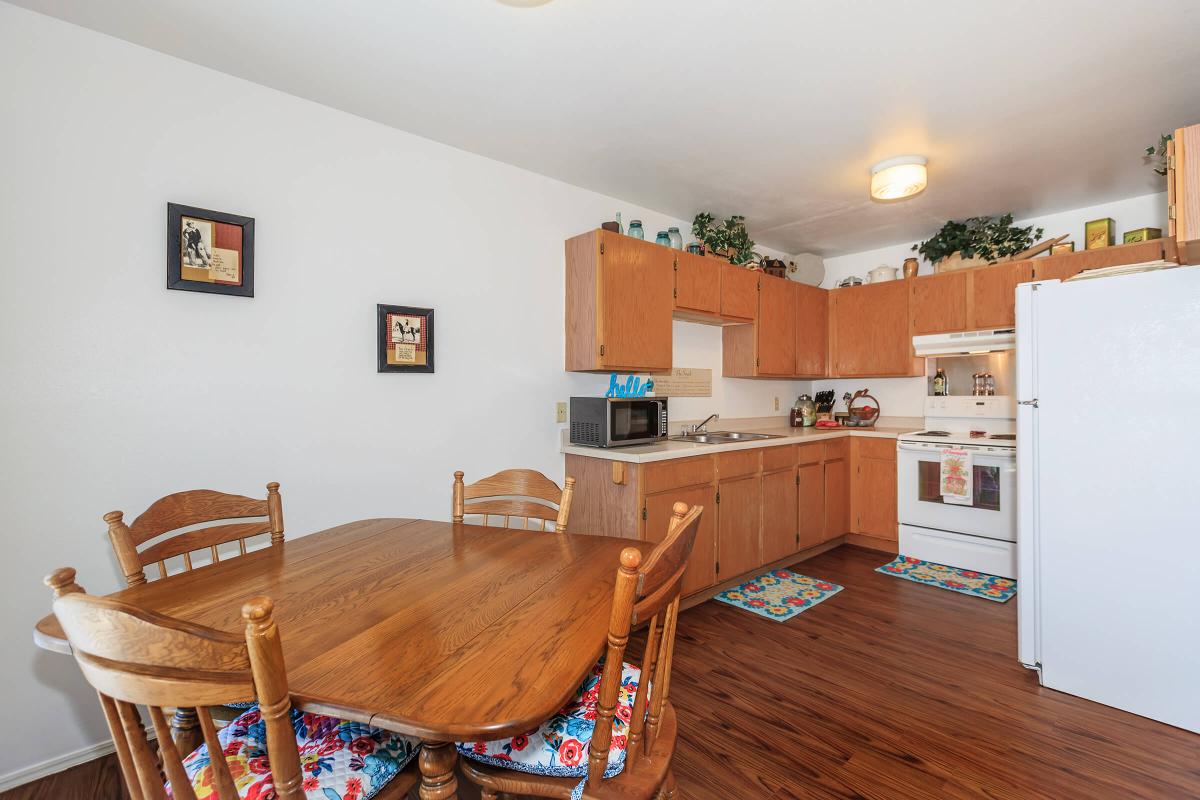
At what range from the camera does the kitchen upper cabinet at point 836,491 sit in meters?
3.89

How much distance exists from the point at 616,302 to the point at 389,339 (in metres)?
1.22

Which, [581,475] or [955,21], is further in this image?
[581,475]

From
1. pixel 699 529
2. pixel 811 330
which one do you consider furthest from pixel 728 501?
pixel 811 330

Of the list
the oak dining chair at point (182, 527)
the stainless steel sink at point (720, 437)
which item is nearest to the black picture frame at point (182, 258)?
the oak dining chair at point (182, 527)

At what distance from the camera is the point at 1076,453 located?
6.76ft

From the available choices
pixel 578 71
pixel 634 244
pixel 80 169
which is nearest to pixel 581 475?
pixel 634 244

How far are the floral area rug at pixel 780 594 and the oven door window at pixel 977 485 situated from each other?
0.98m

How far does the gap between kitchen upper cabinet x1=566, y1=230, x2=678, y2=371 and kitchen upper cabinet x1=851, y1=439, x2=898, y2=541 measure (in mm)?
1899

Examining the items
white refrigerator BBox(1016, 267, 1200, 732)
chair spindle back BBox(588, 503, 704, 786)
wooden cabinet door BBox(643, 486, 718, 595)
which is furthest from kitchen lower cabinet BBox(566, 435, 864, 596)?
chair spindle back BBox(588, 503, 704, 786)

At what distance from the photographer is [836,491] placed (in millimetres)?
3975

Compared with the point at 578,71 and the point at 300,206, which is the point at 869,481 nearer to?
the point at 578,71

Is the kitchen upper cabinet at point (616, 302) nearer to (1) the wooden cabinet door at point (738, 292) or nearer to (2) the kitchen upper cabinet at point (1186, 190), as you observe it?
(1) the wooden cabinet door at point (738, 292)

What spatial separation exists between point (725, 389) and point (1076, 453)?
2.29 m

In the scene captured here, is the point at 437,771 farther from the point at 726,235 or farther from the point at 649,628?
the point at 726,235
